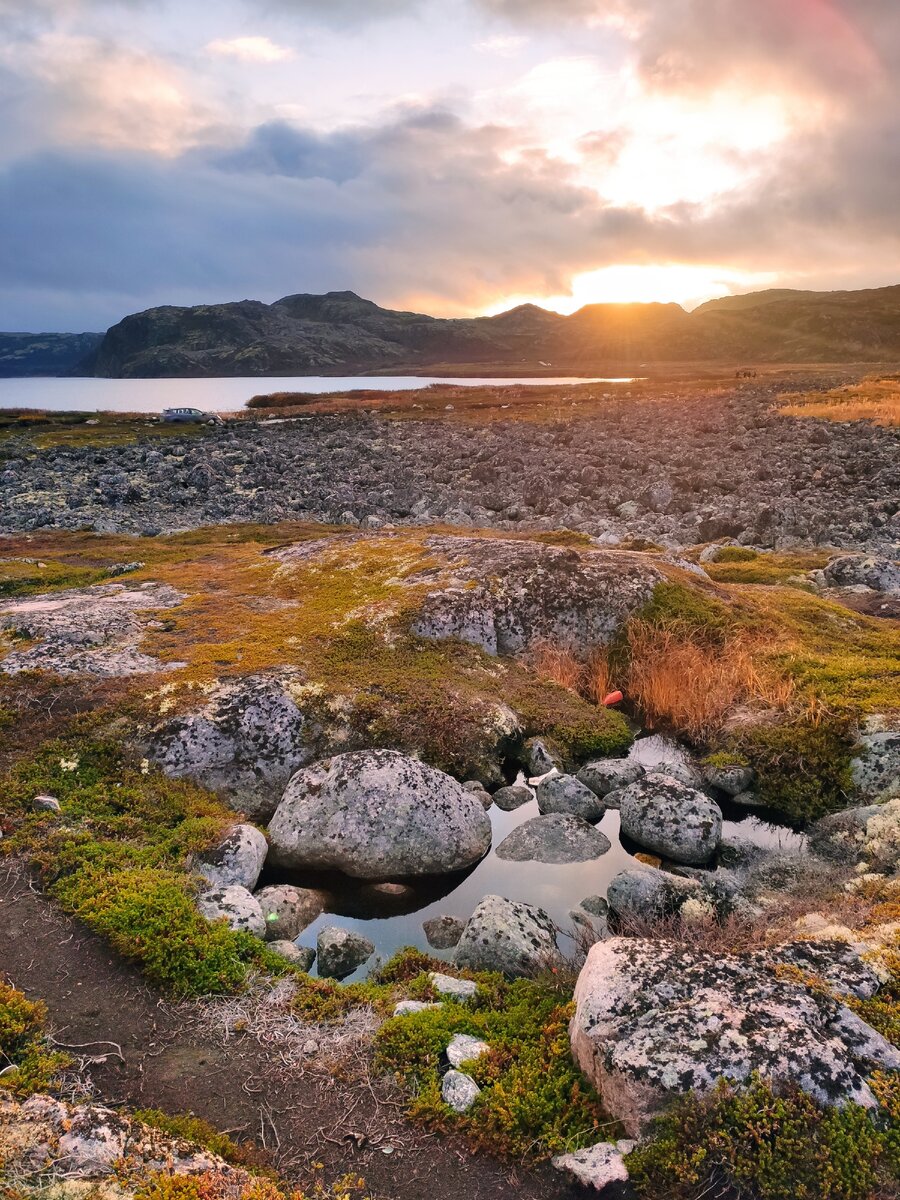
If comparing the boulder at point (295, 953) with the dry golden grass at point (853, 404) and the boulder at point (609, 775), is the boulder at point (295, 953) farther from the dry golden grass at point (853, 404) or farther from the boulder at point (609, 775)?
the dry golden grass at point (853, 404)

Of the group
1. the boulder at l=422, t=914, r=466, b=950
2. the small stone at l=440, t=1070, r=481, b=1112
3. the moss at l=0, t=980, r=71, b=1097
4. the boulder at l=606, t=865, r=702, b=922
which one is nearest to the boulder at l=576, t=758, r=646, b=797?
the boulder at l=606, t=865, r=702, b=922

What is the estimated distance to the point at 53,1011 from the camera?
7680mm

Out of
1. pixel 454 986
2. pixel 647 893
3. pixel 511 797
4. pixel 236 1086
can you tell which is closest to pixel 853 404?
pixel 511 797

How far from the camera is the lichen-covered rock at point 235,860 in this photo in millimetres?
10398

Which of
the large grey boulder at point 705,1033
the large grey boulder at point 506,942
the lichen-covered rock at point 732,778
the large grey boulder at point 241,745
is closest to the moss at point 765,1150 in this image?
the large grey boulder at point 705,1033

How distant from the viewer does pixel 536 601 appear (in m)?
18.0

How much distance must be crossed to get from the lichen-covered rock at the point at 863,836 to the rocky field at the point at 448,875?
0.18 ft

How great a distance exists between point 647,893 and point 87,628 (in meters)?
12.8

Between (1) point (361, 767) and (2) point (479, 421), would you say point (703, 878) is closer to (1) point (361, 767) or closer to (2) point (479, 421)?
(1) point (361, 767)

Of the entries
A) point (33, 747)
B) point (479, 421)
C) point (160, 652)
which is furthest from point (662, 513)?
point (479, 421)

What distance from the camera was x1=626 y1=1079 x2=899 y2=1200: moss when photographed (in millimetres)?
5508

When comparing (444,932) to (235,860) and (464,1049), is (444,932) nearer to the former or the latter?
(464,1049)

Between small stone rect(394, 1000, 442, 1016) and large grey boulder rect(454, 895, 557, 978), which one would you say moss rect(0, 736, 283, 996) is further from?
large grey boulder rect(454, 895, 557, 978)

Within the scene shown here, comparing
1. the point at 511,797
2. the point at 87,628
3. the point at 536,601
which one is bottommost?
the point at 511,797
